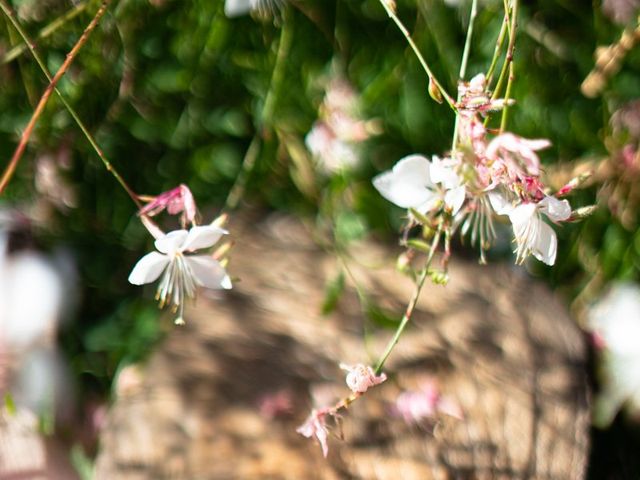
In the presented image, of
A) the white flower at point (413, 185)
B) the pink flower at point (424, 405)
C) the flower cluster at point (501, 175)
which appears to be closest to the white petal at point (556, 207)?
the flower cluster at point (501, 175)

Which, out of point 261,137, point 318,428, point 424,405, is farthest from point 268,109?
point 318,428

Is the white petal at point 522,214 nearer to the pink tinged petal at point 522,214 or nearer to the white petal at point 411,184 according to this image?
the pink tinged petal at point 522,214

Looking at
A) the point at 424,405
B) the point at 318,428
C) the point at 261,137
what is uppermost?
the point at 261,137

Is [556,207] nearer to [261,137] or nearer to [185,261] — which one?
[185,261]

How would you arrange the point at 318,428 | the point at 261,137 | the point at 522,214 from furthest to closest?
1. the point at 261,137
2. the point at 318,428
3. the point at 522,214

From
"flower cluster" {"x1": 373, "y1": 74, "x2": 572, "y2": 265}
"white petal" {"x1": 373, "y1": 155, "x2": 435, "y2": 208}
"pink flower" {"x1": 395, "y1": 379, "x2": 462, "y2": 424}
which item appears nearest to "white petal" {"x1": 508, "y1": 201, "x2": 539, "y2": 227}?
"flower cluster" {"x1": 373, "y1": 74, "x2": 572, "y2": 265}

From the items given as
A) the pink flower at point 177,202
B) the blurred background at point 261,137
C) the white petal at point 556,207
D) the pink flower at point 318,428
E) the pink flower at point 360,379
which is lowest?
the pink flower at point 318,428
